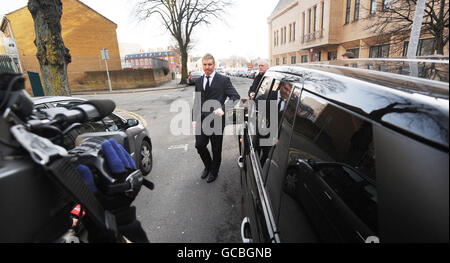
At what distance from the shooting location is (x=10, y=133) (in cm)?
85

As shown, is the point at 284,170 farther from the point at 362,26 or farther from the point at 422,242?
the point at 362,26

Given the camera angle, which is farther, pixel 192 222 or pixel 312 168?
pixel 192 222

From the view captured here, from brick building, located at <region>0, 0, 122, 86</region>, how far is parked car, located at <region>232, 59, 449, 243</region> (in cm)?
2544

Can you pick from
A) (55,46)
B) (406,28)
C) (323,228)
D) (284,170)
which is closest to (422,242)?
(323,228)

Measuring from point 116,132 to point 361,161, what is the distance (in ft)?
11.0

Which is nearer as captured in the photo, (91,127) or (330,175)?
(330,175)

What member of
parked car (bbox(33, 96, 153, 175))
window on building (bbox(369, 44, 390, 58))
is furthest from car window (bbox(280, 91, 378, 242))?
window on building (bbox(369, 44, 390, 58))

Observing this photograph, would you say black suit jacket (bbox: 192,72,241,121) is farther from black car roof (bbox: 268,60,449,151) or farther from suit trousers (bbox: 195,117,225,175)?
black car roof (bbox: 268,60,449,151)

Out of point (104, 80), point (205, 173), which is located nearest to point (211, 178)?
point (205, 173)

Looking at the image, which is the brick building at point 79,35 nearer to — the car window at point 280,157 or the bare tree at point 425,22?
the bare tree at point 425,22

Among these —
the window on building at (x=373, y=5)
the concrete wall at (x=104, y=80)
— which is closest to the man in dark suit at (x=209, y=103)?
the window on building at (x=373, y=5)

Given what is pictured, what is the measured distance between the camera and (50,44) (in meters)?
6.95

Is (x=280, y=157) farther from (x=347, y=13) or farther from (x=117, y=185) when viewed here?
(x=347, y=13)
